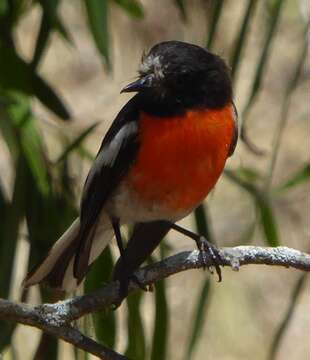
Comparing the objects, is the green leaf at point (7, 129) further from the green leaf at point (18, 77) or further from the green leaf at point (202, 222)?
the green leaf at point (202, 222)

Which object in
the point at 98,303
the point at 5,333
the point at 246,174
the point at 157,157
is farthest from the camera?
the point at 246,174

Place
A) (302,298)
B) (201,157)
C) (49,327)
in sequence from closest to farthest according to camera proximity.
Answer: (49,327) < (201,157) < (302,298)

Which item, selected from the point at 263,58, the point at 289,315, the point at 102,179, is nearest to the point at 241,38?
the point at 263,58

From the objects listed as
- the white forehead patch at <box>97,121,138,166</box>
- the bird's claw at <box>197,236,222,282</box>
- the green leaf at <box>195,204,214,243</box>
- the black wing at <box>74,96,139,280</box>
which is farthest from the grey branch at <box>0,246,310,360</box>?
the green leaf at <box>195,204,214,243</box>

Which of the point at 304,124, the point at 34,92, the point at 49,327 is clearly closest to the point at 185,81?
the point at 34,92

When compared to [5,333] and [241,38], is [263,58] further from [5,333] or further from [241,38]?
[5,333]

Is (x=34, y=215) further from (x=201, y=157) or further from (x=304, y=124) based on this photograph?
(x=304, y=124)

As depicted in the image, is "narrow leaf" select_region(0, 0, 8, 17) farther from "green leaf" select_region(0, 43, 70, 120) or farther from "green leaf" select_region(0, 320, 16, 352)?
"green leaf" select_region(0, 320, 16, 352)
